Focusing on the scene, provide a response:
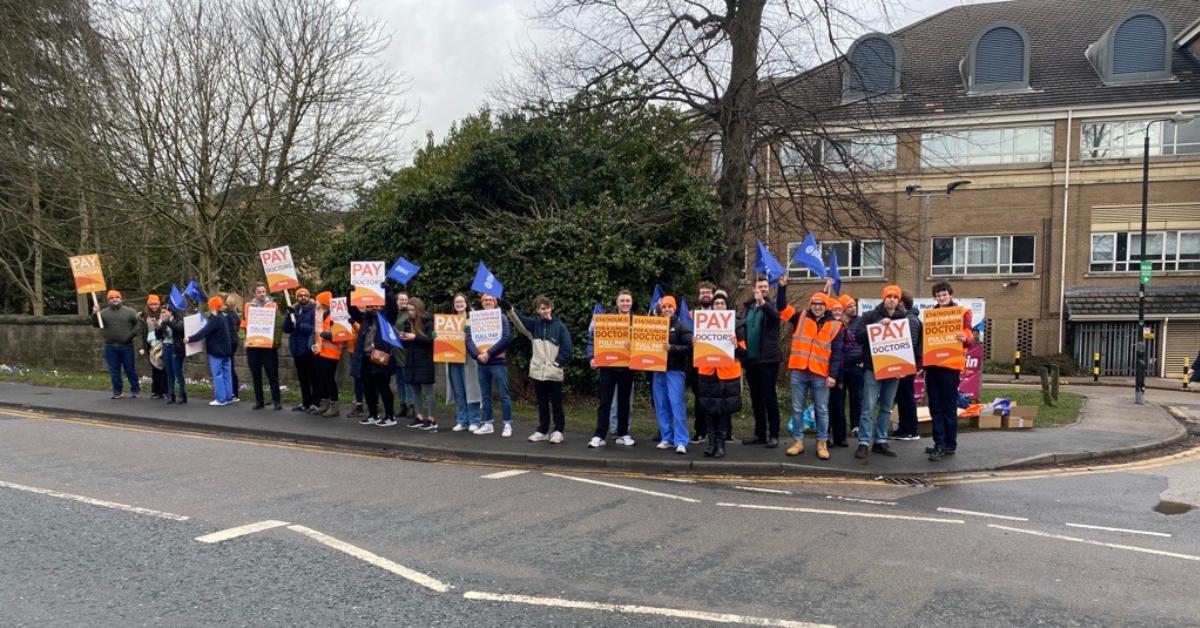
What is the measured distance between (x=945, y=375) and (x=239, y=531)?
740cm

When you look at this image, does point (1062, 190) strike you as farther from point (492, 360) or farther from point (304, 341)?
point (304, 341)

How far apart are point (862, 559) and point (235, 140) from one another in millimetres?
17651

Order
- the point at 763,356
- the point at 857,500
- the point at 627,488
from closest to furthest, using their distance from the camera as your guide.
Answer: the point at 857,500, the point at 627,488, the point at 763,356

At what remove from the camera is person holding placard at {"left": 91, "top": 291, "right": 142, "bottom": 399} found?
1312 centimetres

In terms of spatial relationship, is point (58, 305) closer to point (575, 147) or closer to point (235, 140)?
point (235, 140)

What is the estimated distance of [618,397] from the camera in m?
9.32

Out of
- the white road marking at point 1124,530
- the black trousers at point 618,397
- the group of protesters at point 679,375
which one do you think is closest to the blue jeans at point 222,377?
the group of protesters at point 679,375

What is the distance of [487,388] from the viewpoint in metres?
10.0

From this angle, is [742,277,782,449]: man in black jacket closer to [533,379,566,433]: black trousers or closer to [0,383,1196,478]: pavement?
[0,383,1196,478]: pavement

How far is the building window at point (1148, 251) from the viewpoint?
29.7m

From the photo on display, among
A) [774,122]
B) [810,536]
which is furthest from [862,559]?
[774,122]

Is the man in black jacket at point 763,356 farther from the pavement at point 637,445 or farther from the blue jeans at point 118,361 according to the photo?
the blue jeans at point 118,361

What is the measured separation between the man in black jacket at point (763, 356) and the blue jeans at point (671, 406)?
2.98 ft

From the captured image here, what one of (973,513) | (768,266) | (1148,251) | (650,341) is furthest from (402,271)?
(1148,251)
